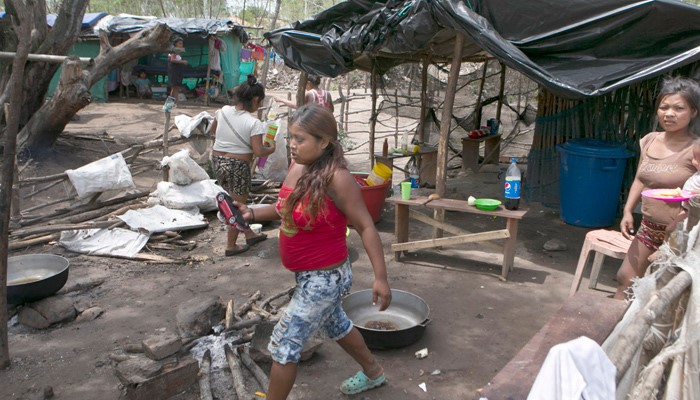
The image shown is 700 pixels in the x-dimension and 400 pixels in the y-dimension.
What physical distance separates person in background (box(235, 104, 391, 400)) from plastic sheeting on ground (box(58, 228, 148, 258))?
3551mm

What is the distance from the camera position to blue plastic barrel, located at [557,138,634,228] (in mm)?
6191

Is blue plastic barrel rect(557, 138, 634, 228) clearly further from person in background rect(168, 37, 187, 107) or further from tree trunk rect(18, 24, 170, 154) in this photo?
person in background rect(168, 37, 187, 107)

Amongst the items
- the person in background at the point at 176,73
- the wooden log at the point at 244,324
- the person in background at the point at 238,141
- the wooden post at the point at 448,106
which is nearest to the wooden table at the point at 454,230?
the wooden post at the point at 448,106

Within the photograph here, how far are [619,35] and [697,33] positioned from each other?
66 centimetres

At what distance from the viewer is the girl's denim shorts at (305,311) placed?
2693 mm

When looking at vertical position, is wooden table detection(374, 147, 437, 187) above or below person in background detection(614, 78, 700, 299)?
below

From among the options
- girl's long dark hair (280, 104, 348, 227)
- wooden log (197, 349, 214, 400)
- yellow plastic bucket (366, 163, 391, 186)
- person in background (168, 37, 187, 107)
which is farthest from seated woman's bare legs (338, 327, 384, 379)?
person in background (168, 37, 187, 107)

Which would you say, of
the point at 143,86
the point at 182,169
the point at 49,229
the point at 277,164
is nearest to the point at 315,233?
the point at 49,229

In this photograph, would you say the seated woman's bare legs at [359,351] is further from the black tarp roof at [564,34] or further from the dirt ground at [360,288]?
the black tarp roof at [564,34]

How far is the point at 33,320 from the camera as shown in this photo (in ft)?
13.6

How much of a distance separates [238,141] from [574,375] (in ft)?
16.1

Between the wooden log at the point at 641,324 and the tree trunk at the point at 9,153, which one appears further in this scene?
the tree trunk at the point at 9,153

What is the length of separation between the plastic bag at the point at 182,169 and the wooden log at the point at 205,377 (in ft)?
11.8

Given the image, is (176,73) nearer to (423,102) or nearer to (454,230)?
(423,102)
